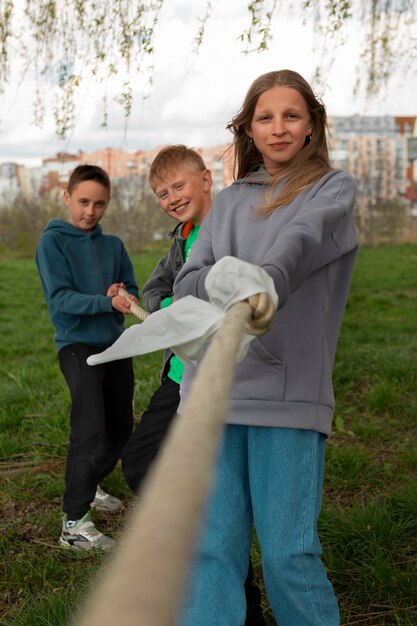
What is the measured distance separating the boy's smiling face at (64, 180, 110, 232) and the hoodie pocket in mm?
1557

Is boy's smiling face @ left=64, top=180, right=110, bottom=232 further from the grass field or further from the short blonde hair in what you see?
the grass field

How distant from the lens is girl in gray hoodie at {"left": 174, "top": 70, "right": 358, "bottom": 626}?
6.17 ft

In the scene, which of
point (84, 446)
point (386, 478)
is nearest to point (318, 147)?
point (84, 446)

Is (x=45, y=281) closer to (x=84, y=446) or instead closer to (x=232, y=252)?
(x=84, y=446)

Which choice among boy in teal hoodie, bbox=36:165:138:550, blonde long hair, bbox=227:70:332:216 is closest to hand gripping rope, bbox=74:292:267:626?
blonde long hair, bbox=227:70:332:216

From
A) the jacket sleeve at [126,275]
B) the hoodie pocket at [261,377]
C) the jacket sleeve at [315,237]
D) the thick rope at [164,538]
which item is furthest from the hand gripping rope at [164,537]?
the jacket sleeve at [126,275]

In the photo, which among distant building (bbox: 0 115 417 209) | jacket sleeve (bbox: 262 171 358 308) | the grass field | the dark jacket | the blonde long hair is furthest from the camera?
distant building (bbox: 0 115 417 209)

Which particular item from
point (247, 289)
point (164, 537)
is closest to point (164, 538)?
point (164, 537)

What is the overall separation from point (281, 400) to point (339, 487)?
178 centimetres

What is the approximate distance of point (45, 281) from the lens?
3.26m

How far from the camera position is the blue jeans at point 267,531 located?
1874 millimetres

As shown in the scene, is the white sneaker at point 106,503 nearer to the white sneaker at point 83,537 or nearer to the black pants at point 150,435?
the white sneaker at point 83,537

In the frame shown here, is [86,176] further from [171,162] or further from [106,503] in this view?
[106,503]

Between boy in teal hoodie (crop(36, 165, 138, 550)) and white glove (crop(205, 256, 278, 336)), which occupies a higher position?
white glove (crop(205, 256, 278, 336))
